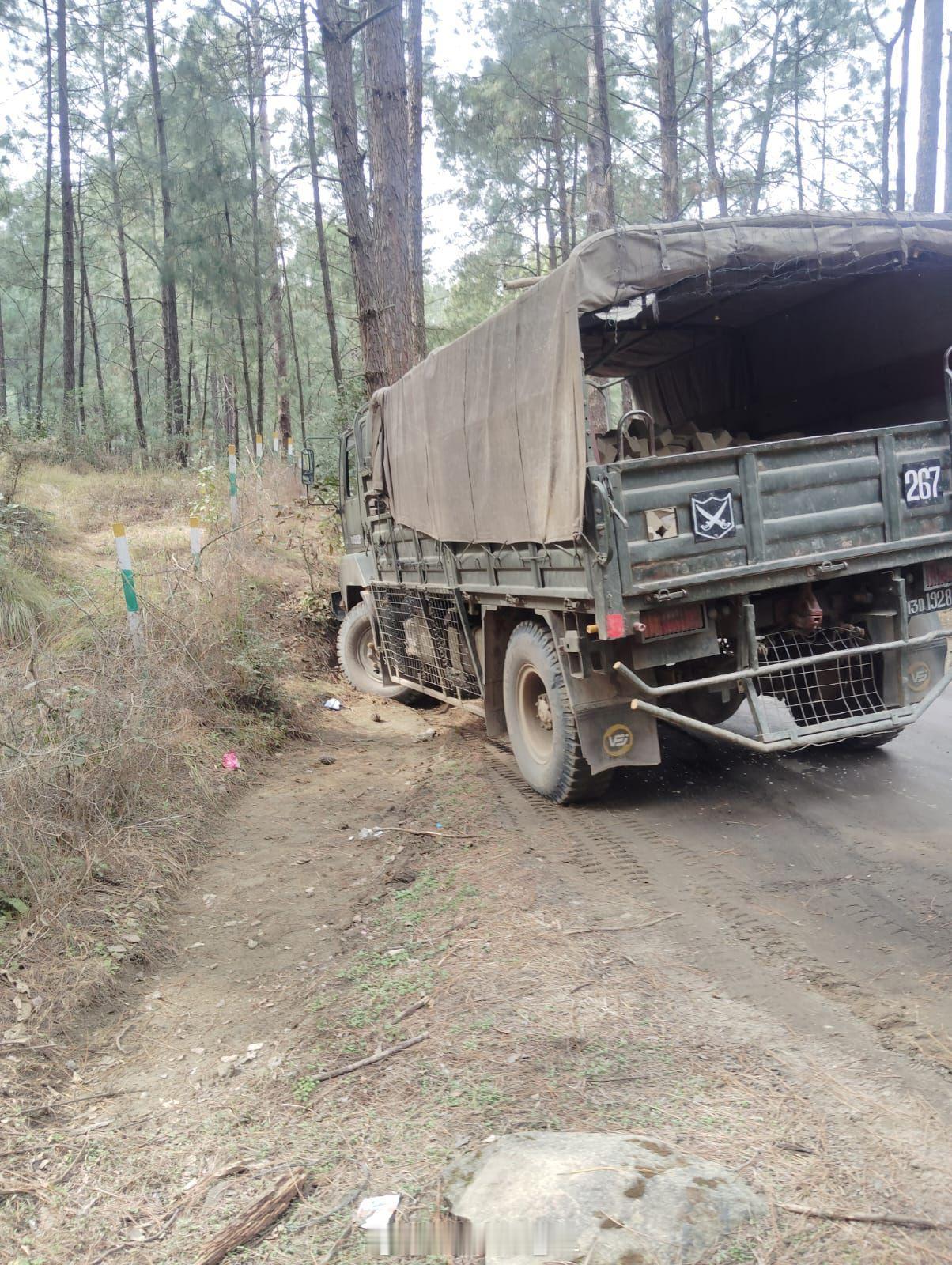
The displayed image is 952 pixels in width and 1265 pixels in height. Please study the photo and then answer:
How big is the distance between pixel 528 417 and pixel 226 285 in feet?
62.2

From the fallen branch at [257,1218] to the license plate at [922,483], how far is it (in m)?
4.99

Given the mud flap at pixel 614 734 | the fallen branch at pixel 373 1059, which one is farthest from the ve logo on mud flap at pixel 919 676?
the fallen branch at pixel 373 1059

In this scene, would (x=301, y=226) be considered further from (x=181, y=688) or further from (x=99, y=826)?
(x=99, y=826)

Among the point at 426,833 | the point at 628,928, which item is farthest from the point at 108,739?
the point at 628,928

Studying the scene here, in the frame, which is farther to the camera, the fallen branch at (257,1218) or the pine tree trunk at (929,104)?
the pine tree trunk at (929,104)

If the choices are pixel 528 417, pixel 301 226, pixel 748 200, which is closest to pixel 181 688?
pixel 528 417

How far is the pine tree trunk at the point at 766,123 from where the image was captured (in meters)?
19.6

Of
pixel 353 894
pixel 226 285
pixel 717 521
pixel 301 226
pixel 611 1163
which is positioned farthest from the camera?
pixel 301 226

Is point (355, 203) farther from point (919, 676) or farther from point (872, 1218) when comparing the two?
point (872, 1218)

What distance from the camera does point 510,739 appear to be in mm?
6469

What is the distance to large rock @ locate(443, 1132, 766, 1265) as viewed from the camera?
205cm

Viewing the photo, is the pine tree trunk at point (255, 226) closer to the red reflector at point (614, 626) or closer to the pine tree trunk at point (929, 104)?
the pine tree trunk at point (929, 104)

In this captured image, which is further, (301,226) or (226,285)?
(301,226)

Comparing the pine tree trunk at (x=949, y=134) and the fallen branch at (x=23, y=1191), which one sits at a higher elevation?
the pine tree trunk at (x=949, y=134)
